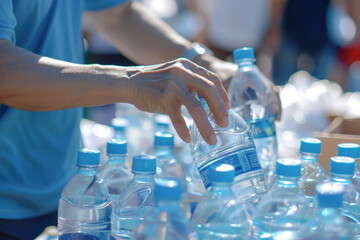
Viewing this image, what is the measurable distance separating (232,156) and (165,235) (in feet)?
1.00

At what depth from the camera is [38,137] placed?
1.60m

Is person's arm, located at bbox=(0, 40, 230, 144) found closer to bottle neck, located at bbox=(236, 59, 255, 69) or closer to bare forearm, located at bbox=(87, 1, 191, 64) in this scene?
bottle neck, located at bbox=(236, 59, 255, 69)

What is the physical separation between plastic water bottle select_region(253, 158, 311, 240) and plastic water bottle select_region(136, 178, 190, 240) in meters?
0.23

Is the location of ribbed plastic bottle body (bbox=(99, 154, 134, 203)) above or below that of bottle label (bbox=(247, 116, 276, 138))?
below

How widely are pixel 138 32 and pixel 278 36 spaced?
387 cm

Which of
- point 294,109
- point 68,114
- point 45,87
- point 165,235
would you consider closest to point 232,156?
point 165,235

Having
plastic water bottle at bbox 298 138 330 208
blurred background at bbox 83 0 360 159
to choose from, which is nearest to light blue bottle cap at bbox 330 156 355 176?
plastic water bottle at bbox 298 138 330 208

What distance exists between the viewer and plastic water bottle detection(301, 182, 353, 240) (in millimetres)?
905

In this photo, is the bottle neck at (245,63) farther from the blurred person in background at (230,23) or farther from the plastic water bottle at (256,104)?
the blurred person in background at (230,23)

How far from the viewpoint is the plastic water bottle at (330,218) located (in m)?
0.91

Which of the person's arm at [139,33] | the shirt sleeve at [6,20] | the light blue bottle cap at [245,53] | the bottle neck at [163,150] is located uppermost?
the person's arm at [139,33]

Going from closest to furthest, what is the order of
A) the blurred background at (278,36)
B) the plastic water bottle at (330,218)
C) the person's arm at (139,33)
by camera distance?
the plastic water bottle at (330,218), the person's arm at (139,33), the blurred background at (278,36)

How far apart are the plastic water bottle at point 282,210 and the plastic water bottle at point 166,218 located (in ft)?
0.77

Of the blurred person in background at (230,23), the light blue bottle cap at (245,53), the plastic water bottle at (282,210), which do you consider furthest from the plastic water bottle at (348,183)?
the blurred person in background at (230,23)
